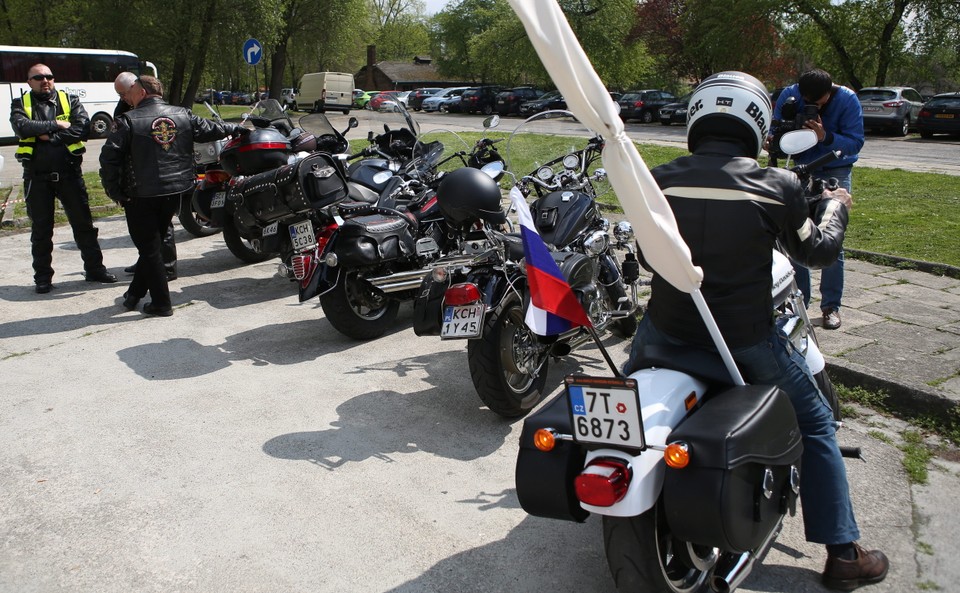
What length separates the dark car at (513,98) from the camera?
3906cm

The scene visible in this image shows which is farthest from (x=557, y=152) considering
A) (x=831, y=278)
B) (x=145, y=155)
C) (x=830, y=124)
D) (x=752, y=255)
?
(x=752, y=255)

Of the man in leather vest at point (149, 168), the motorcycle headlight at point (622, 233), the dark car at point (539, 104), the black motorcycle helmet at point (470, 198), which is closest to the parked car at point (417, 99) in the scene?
the dark car at point (539, 104)

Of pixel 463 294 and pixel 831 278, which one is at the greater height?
pixel 463 294

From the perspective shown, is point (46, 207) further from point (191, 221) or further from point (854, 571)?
point (854, 571)

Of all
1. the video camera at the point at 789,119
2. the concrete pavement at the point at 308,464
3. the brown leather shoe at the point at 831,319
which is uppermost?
the video camera at the point at 789,119

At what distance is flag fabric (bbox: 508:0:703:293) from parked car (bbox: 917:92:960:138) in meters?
24.7

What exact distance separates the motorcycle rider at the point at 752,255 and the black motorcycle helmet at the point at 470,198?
1.78 meters

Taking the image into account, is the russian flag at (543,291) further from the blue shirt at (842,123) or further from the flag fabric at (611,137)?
the blue shirt at (842,123)

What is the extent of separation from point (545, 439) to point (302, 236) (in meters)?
3.99

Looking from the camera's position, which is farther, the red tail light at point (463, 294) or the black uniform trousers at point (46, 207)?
the black uniform trousers at point (46, 207)

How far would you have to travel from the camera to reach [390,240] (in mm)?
5863

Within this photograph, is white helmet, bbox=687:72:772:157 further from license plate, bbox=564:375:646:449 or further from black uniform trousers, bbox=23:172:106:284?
black uniform trousers, bbox=23:172:106:284

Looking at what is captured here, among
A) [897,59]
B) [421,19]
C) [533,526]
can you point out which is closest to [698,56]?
[897,59]

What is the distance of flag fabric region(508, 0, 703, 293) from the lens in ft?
6.69
